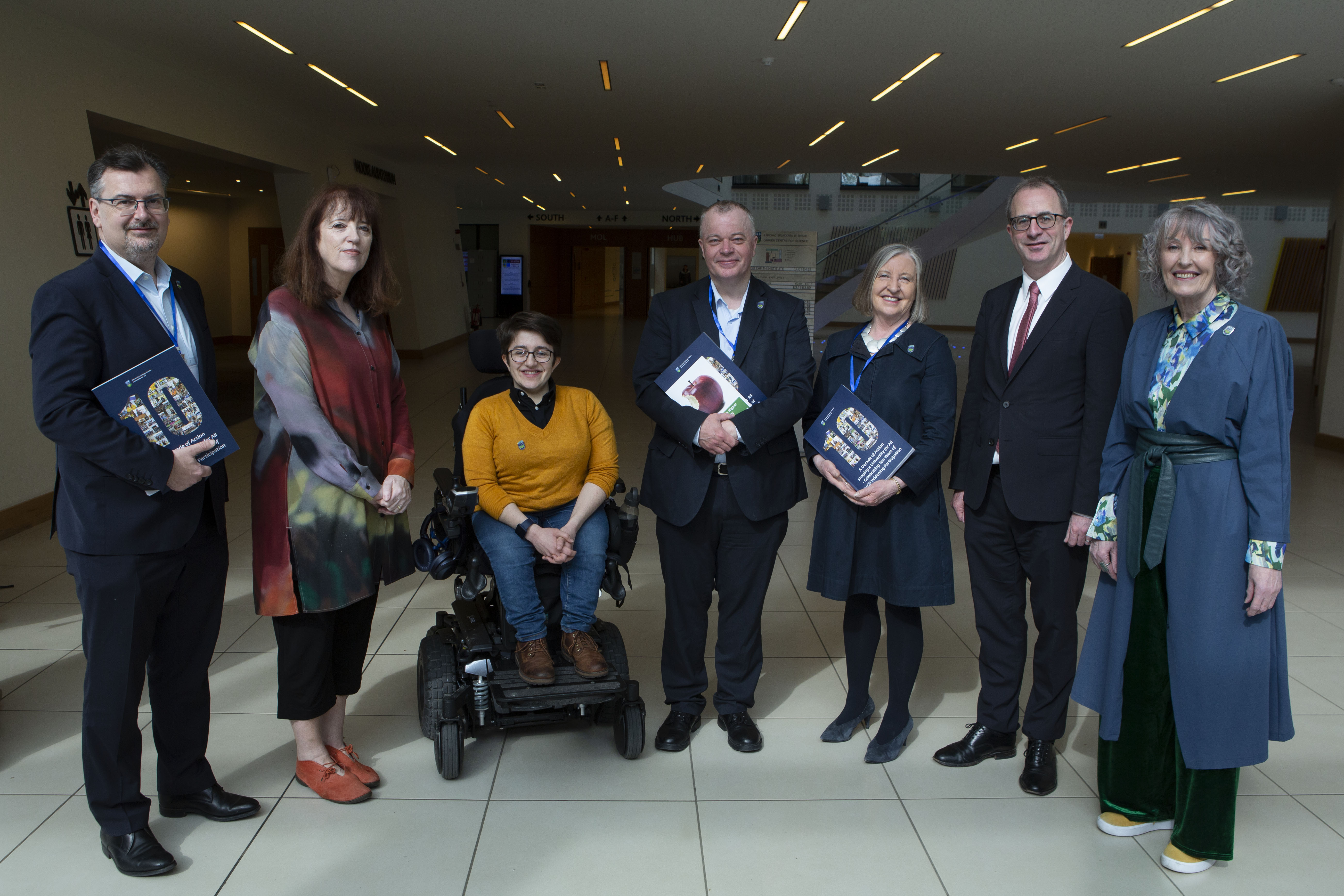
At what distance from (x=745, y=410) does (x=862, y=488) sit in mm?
410

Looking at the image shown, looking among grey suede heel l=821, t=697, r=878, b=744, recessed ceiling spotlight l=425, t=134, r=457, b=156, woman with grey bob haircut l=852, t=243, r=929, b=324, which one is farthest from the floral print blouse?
recessed ceiling spotlight l=425, t=134, r=457, b=156

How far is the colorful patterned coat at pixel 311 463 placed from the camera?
2.20m

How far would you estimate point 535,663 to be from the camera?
2588 mm

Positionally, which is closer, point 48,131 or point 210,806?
point 210,806

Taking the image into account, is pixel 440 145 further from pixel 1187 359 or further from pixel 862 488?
pixel 1187 359

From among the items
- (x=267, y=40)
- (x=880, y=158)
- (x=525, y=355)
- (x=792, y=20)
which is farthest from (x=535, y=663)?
(x=880, y=158)

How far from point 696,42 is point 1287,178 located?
12.2 m

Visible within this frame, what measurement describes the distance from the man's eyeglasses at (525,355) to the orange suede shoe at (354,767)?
1230 millimetres

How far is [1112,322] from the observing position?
2.40 meters

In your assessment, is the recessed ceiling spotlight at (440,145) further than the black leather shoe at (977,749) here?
Yes

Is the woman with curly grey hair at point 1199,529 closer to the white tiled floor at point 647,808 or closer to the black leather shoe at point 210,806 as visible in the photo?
the white tiled floor at point 647,808

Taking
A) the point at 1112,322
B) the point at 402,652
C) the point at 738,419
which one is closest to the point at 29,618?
the point at 402,652

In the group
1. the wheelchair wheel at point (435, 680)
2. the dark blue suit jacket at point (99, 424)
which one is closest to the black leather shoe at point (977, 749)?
the wheelchair wheel at point (435, 680)

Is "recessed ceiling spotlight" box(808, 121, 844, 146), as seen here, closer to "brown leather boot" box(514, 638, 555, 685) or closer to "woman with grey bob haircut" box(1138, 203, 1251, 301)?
"woman with grey bob haircut" box(1138, 203, 1251, 301)
